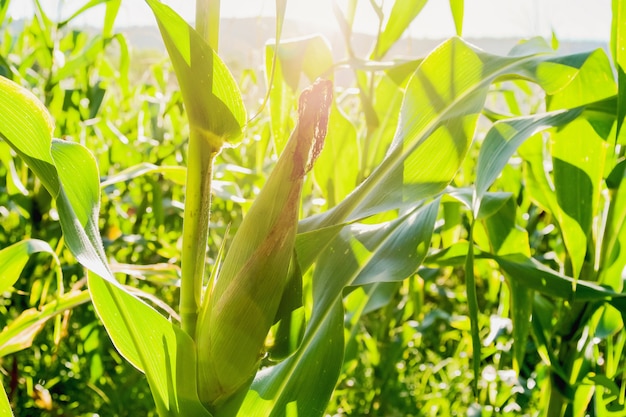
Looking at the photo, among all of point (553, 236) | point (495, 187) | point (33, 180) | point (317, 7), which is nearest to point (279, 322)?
point (317, 7)

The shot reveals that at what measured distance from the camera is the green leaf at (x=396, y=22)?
637mm

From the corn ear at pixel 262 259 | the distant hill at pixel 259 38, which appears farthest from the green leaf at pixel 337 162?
the corn ear at pixel 262 259

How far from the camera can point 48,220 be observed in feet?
3.73

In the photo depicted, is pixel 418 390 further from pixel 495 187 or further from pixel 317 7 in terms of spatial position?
pixel 317 7

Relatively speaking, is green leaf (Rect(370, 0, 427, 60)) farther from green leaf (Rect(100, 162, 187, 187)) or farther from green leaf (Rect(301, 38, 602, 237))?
green leaf (Rect(100, 162, 187, 187))

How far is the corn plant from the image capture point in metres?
0.43

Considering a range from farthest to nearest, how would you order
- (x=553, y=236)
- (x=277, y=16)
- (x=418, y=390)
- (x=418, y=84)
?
(x=553, y=236) → (x=418, y=390) → (x=418, y=84) → (x=277, y=16)

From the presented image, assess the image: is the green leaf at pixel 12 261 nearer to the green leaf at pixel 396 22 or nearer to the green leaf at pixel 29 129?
the green leaf at pixel 29 129

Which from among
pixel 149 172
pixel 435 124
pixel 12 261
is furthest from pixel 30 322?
pixel 435 124

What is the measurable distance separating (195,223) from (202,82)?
0.10m

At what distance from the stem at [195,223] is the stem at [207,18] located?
67mm

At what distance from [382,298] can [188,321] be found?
1.14ft

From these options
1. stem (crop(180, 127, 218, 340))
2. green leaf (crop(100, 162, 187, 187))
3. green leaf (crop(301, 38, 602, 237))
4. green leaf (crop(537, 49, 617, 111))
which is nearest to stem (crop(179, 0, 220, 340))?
stem (crop(180, 127, 218, 340))

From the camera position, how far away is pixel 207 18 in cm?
43
